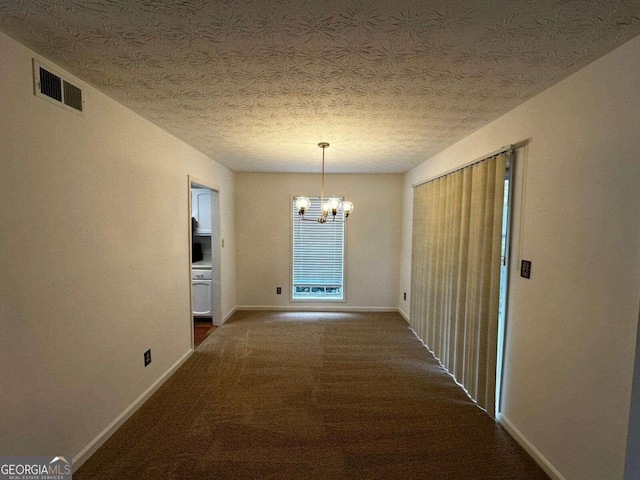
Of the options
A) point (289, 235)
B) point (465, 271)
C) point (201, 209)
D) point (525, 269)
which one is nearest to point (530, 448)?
point (525, 269)

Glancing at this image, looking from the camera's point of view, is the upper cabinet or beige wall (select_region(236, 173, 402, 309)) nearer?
the upper cabinet

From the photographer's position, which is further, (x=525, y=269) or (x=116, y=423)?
(x=116, y=423)

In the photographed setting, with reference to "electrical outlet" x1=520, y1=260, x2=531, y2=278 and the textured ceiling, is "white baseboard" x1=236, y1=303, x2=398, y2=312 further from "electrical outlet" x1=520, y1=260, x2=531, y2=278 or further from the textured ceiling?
the textured ceiling

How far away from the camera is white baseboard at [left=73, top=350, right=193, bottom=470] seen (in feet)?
5.65

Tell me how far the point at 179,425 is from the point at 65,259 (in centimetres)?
146

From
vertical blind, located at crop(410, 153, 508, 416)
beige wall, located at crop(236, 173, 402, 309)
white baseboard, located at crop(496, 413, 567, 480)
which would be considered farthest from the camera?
beige wall, located at crop(236, 173, 402, 309)

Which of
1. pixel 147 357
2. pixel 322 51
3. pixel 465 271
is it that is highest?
pixel 322 51

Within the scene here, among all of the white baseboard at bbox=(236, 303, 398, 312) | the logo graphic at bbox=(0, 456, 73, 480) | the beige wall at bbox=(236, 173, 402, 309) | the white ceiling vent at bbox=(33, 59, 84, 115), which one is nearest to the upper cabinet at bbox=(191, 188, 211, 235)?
the beige wall at bbox=(236, 173, 402, 309)

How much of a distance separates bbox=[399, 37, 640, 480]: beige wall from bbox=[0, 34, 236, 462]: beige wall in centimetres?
291

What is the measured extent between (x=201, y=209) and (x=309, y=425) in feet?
11.7

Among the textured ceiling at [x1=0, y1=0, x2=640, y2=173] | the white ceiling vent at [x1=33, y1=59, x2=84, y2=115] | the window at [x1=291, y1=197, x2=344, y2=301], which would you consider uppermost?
the textured ceiling at [x1=0, y1=0, x2=640, y2=173]

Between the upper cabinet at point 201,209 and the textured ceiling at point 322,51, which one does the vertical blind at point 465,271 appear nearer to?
the textured ceiling at point 322,51

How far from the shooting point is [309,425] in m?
2.10

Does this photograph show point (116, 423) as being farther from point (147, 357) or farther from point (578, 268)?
point (578, 268)
